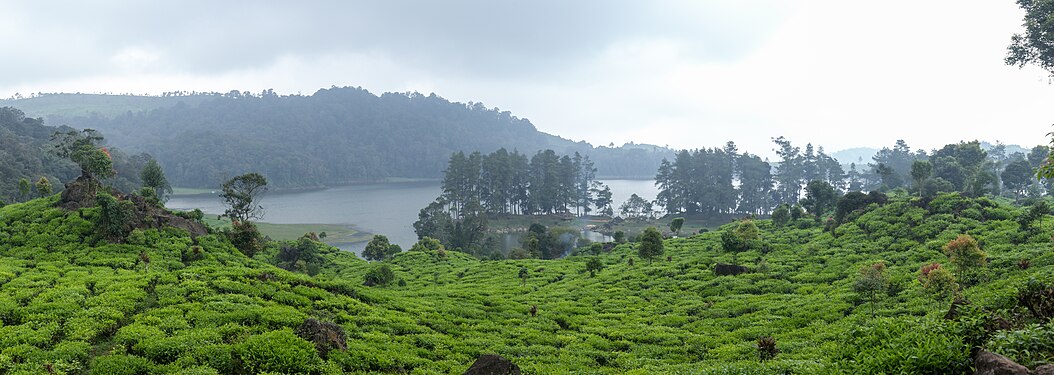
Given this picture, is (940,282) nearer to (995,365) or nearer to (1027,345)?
(1027,345)

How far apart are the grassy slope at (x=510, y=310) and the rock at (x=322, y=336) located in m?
0.53

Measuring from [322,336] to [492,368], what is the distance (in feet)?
23.3

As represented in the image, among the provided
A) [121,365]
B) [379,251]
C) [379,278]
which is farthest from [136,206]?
[379,251]

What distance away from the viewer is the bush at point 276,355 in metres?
16.2

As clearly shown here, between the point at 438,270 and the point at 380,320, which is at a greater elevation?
the point at 380,320

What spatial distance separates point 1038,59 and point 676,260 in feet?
147

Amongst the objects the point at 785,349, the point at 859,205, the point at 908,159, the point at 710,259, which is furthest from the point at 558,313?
the point at 908,159

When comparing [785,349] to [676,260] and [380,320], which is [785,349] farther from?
[676,260]

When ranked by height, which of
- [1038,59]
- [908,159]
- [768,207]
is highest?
[1038,59]

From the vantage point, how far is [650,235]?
4866cm

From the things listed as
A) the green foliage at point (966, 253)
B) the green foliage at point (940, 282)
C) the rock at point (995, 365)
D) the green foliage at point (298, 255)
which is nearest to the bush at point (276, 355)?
the rock at point (995, 365)

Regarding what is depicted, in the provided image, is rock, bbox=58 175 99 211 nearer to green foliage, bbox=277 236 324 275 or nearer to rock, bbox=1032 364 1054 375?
green foliage, bbox=277 236 324 275

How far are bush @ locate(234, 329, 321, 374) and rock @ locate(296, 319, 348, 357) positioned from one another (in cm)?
79

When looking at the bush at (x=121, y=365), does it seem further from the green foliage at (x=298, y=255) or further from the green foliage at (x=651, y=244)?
the green foliage at (x=651, y=244)
